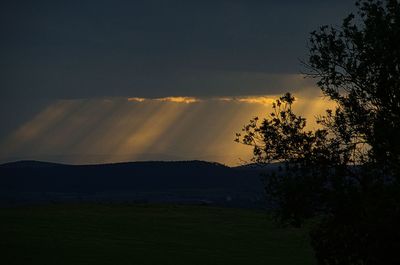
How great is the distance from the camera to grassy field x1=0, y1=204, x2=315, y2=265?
174 ft

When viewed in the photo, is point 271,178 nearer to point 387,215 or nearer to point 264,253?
point 387,215

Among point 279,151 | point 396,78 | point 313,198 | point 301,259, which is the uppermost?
point 396,78

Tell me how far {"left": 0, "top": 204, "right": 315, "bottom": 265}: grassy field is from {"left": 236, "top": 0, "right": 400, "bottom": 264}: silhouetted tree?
22455 millimetres

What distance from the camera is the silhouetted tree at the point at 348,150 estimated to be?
28.0 meters

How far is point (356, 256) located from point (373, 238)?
1856 mm

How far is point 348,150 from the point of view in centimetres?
2919

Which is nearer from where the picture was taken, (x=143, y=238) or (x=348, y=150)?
(x=348, y=150)

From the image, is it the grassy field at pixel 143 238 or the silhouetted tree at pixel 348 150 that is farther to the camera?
the grassy field at pixel 143 238

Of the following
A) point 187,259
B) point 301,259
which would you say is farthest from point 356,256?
point 301,259

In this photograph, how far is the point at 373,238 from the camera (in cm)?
2712

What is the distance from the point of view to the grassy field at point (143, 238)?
53.0 metres

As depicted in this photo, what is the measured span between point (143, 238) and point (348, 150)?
43802 millimetres

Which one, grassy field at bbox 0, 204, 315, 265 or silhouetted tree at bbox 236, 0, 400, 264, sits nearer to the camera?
silhouetted tree at bbox 236, 0, 400, 264

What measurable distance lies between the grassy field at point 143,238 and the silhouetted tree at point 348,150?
884 inches
